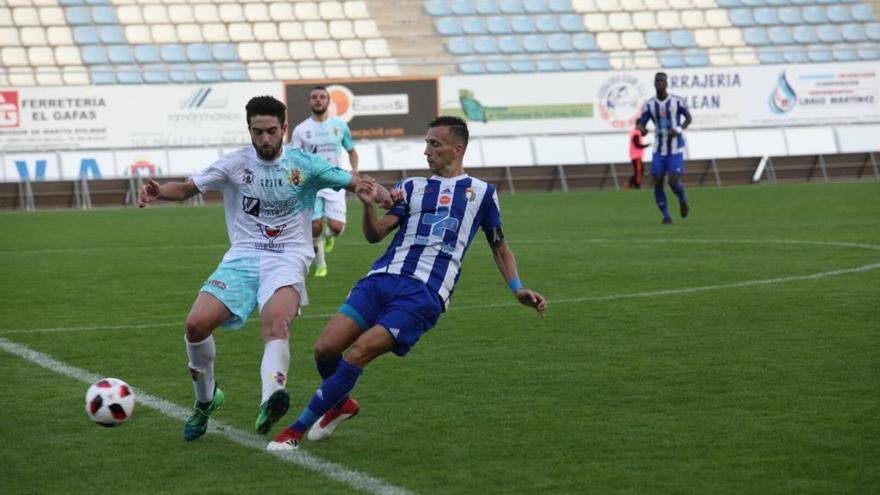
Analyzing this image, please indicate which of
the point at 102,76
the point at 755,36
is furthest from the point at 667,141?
the point at 755,36

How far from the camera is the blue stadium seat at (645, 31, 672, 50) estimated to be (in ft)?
132

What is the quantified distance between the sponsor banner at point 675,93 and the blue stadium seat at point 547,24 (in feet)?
11.9

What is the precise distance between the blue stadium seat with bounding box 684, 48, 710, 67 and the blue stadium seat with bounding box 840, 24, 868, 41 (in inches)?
173

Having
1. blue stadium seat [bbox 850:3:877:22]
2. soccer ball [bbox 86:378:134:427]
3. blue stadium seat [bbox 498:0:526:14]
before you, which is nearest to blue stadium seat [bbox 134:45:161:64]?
blue stadium seat [bbox 498:0:526:14]

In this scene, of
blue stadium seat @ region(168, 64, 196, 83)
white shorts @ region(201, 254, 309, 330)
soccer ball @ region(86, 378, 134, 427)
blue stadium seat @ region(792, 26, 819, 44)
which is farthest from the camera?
blue stadium seat @ region(792, 26, 819, 44)

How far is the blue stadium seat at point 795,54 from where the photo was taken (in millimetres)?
39781

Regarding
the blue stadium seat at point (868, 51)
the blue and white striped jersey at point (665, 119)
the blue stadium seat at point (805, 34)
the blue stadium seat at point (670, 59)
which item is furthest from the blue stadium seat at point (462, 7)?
the blue and white striped jersey at point (665, 119)

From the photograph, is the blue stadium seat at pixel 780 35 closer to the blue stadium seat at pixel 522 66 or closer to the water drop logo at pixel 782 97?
the water drop logo at pixel 782 97

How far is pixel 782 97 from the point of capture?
37875 mm

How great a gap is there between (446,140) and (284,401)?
154 cm

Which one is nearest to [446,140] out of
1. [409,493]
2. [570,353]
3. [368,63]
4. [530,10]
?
[409,493]

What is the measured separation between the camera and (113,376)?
373 inches

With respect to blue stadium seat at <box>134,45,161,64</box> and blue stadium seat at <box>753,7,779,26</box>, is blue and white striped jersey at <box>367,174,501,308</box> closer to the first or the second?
blue stadium seat at <box>134,45,161,64</box>

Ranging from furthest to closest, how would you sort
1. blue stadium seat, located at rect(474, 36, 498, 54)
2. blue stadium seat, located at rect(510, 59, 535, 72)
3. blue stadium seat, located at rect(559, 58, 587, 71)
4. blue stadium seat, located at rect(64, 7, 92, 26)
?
blue stadium seat, located at rect(474, 36, 498, 54)
blue stadium seat, located at rect(559, 58, 587, 71)
blue stadium seat, located at rect(510, 59, 535, 72)
blue stadium seat, located at rect(64, 7, 92, 26)
